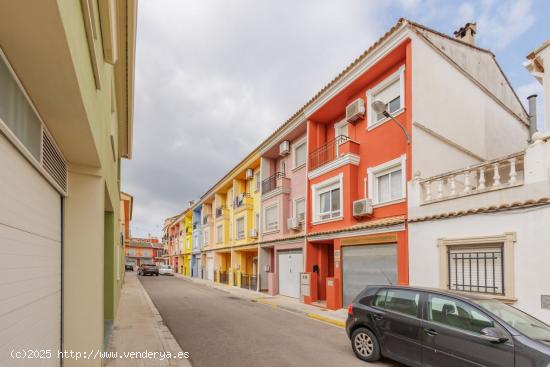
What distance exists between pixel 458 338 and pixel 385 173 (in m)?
7.95

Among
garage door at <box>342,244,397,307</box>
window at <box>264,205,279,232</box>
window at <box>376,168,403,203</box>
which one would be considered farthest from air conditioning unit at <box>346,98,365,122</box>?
window at <box>264,205,279,232</box>

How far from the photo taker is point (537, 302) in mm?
7328

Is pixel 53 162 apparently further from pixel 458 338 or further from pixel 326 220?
pixel 326 220

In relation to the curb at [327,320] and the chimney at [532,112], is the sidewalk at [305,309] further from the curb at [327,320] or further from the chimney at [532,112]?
the chimney at [532,112]

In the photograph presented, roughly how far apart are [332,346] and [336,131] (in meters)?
10.6

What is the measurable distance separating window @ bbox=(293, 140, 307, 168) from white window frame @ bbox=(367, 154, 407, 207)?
19.9ft

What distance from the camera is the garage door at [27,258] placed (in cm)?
279

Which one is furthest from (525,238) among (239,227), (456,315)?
(239,227)

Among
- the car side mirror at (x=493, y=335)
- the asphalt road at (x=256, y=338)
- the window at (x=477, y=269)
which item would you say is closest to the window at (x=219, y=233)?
the asphalt road at (x=256, y=338)

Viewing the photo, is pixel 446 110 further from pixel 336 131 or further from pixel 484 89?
pixel 336 131

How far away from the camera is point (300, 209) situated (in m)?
18.5

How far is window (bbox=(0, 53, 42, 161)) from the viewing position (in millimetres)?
2729

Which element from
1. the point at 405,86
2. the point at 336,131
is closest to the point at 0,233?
the point at 405,86

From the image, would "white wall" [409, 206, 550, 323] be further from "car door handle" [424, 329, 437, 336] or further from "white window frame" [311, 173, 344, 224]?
"white window frame" [311, 173, 344, 224]
